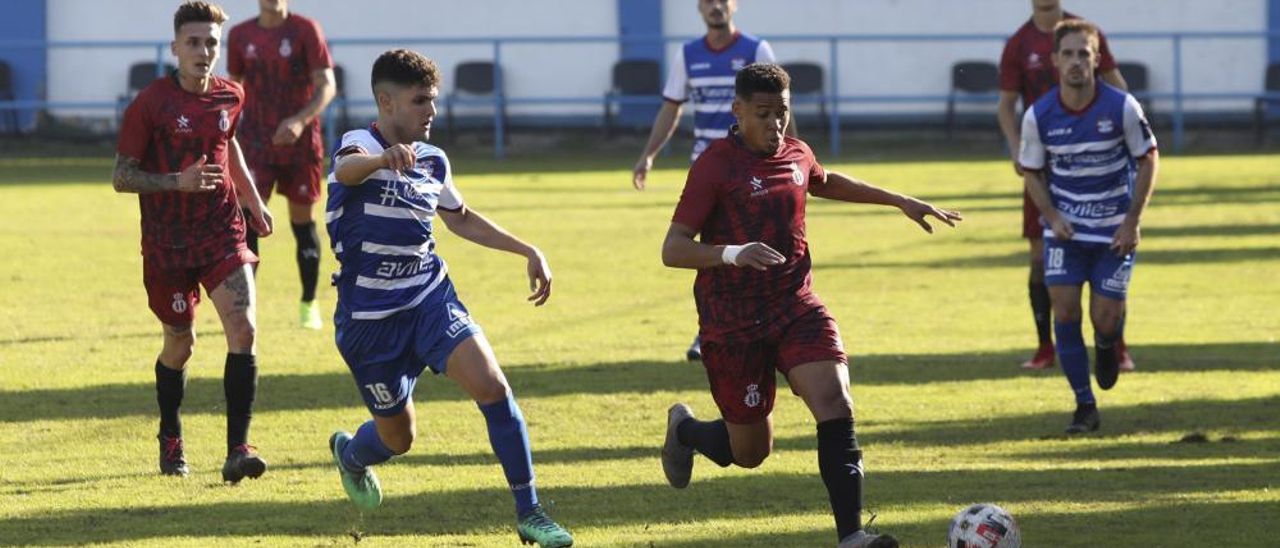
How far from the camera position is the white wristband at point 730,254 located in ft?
23.7

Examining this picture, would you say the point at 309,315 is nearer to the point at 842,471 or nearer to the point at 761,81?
the point at 761,81

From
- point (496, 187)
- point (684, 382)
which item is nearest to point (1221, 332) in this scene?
point (684, 382)

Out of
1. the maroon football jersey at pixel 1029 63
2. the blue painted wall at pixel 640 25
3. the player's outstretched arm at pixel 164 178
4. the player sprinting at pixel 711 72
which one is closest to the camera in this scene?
the player's outstretched arm at pixel 164 178

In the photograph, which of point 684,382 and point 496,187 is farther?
point 496,187

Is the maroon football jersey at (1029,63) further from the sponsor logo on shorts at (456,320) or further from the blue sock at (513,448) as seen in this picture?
the blue sock at (513,448)

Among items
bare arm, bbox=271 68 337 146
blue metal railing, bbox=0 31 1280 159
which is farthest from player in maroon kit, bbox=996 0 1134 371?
blue metal railing, bbox=0 31 1280 159

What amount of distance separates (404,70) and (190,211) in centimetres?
198

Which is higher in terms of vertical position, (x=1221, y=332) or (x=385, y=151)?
(x=385, y=151)

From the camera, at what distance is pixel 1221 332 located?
13922 mm

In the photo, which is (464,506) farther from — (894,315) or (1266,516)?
(894,315)

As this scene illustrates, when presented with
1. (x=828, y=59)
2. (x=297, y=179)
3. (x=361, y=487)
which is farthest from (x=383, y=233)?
(x=828, y=59)

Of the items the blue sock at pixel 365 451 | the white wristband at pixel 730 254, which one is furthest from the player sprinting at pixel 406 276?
the white wristband at pixel 730 254

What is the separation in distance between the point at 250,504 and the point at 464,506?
2.62ft

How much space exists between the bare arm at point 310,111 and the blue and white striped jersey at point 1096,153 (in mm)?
4252
